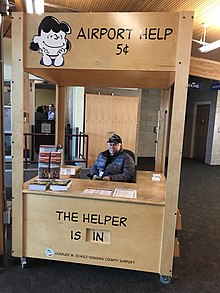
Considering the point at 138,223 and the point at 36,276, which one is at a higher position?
the point at 138,223

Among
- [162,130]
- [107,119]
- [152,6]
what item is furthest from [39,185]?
[107,119]

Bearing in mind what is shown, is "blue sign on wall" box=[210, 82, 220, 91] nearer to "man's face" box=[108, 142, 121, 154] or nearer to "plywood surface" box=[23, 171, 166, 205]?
"man's face" box=[108, 142, 121, 154]

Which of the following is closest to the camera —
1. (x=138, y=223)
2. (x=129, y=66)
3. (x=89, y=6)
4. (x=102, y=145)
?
(x=129, y=66)

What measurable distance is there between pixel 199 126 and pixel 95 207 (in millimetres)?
7846

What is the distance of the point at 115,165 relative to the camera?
3.03m

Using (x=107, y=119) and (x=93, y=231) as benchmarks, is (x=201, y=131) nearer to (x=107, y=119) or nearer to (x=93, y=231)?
(x=107, y=119)

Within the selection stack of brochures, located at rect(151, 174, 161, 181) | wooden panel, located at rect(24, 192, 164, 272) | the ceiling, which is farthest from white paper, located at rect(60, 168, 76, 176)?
the ceiling

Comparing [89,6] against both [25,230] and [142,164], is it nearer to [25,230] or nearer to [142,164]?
[25,230]

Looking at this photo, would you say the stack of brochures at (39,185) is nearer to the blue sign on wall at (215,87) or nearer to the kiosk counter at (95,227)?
the kiosk counter at (95,227)

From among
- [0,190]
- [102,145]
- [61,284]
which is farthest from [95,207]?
[102,145]

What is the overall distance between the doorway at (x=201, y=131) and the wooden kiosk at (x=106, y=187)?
6957 millimetres

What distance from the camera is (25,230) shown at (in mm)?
2082

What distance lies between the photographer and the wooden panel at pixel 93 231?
6.39 feet

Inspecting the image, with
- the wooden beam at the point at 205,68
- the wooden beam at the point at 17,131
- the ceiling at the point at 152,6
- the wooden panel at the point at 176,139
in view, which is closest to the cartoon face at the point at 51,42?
the wooden beam at the point at 17,131
